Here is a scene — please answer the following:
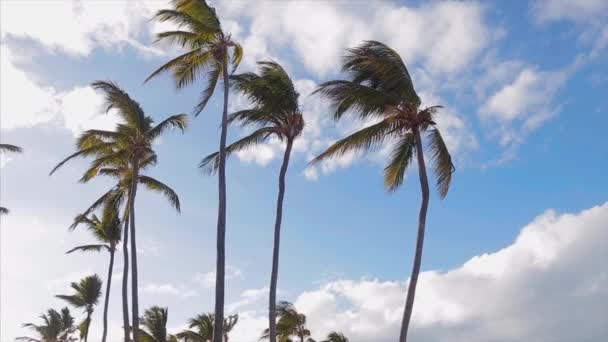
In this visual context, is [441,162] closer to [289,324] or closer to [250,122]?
[250,122]

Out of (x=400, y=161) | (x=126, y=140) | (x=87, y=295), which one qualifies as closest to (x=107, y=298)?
(x=87, y=295)

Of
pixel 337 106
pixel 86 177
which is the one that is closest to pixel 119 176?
pixel 86 177

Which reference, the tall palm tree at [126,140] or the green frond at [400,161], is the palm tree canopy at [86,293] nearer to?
the tall palm tree at [126,140]

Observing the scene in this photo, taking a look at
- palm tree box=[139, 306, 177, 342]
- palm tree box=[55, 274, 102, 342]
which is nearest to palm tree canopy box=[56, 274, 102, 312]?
palm tree box=[55, 274, 102, 342]

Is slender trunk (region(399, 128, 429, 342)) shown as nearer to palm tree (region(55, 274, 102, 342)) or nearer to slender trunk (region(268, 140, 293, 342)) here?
slender trunk (region(268, 140, 293, 342))

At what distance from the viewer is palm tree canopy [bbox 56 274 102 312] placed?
147 feet

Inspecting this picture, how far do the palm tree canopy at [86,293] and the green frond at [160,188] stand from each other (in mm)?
17642

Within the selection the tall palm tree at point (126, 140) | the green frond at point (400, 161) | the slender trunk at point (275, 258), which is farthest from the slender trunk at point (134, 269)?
the green frond at point (400, 161)

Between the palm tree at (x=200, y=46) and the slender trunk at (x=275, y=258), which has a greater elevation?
the palm tree at (x=200, y=46)

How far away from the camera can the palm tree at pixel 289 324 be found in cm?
4372

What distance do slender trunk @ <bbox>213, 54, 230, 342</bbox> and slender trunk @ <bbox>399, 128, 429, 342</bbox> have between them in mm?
6297

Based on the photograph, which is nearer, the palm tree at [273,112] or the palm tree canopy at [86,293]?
the palm tree at [273,112]

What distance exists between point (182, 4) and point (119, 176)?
41.2 ft

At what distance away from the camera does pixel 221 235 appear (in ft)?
70.2
